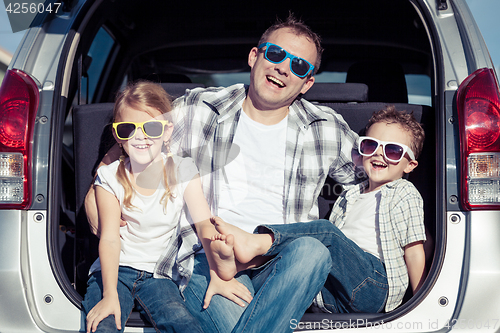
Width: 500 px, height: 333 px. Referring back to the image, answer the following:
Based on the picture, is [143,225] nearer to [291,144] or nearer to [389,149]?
[291,144]

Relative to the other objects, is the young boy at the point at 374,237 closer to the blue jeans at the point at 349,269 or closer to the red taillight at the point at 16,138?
the blue jeans at the point at 349,269

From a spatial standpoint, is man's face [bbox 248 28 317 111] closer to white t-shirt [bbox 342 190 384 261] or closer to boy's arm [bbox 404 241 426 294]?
white t-shirt [bbox 342 190 384 261]

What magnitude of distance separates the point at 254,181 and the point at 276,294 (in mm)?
568

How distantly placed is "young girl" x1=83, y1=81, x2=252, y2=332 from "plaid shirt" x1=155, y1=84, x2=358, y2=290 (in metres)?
0.13

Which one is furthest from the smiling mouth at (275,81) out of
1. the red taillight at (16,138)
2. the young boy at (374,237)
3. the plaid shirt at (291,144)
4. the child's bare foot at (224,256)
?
the red taillight at (16,138)

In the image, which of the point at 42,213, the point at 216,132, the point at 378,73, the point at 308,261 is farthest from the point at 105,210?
the point at 378,73

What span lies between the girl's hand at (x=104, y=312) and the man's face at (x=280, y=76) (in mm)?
1003

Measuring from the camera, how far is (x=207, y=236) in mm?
1574

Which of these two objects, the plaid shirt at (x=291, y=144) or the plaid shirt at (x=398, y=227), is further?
the plaid shirt at (x=291, y=144)

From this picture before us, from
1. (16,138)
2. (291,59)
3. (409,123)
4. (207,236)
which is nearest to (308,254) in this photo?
(207,236)

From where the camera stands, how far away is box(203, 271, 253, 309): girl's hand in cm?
149

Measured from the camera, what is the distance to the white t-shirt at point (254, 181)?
177 cm

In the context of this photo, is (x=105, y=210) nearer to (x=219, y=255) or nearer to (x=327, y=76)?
(x=219, y=255)

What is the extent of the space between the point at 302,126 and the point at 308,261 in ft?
2.31
